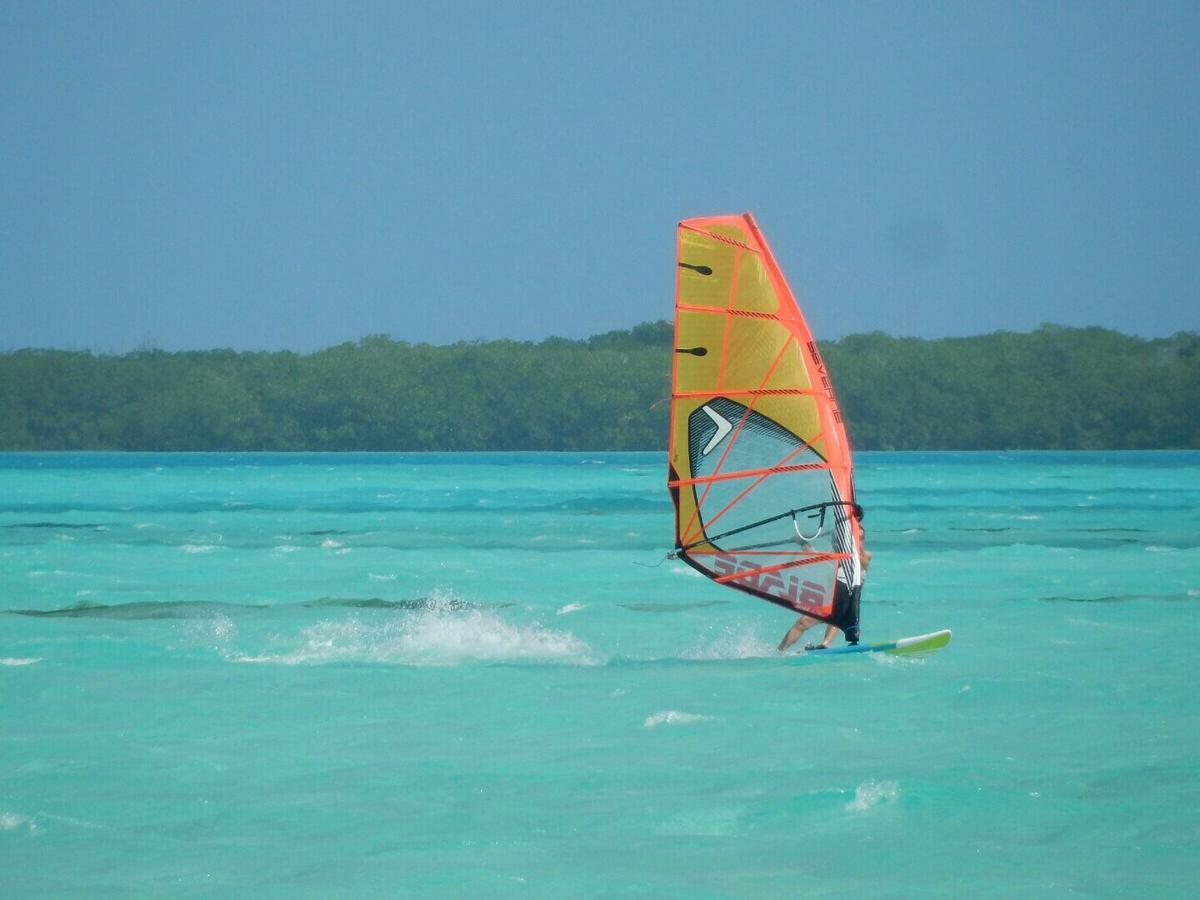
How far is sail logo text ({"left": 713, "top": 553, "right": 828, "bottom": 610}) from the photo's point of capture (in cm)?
1365

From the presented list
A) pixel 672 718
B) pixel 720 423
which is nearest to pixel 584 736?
pixel 672 718

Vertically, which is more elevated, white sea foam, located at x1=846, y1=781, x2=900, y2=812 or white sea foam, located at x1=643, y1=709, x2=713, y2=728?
white sea foam, located at x1=643, y1=709, x2=713, y2=728

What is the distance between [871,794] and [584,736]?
2.44 meters

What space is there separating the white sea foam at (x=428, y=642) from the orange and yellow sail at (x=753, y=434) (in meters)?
2.41

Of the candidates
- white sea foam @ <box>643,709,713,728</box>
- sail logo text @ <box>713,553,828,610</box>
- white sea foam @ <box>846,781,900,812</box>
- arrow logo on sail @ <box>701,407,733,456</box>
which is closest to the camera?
white sea foam @ <box>846,781,900,812</box>

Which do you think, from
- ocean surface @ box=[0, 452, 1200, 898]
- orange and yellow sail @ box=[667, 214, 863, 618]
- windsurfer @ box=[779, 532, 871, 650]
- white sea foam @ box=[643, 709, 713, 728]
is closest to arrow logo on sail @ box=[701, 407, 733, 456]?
orange and yellow sail @ box=[667, 214, 863, 618]

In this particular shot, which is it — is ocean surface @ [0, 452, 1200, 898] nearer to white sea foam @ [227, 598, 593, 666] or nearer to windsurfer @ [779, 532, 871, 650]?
white sea foam @ [227, 598, 593, 666]

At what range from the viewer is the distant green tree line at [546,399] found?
436 feet

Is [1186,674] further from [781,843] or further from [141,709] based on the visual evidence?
[141,709]

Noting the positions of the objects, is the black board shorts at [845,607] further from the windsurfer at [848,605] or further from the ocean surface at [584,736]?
the ocean surface at [584,736]

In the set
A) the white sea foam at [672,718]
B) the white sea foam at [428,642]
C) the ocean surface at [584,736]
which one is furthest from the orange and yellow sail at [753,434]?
the white sea foam at [428,642]

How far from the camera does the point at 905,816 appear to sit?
9773 mm

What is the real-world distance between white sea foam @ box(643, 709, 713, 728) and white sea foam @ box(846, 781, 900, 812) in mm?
Answer: 2030

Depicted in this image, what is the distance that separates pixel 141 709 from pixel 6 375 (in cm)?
13798
